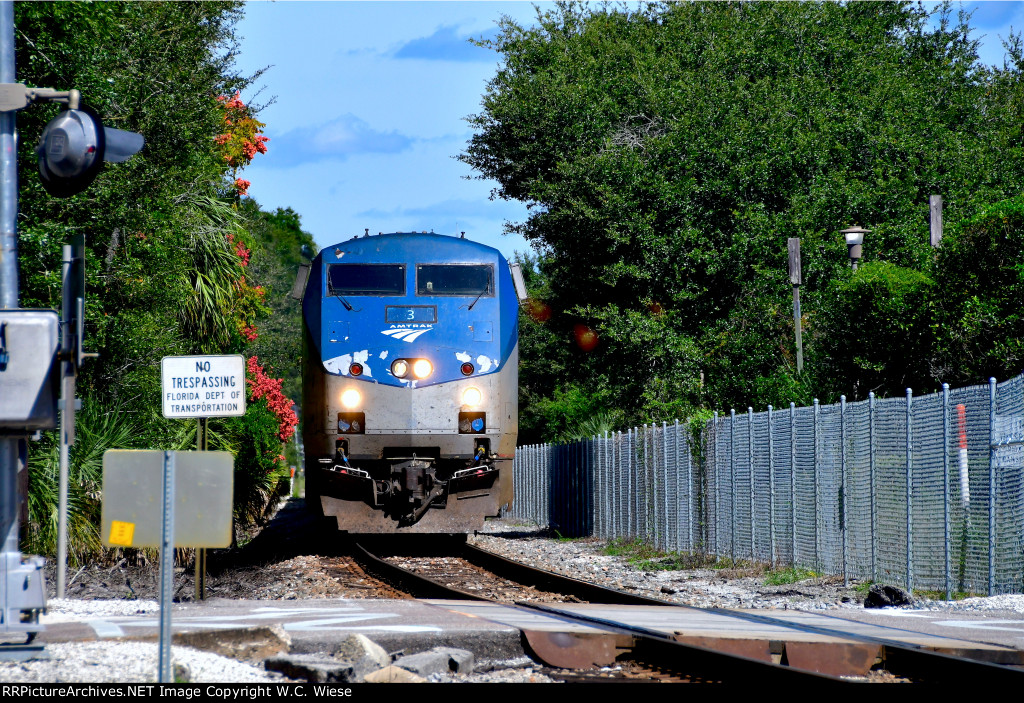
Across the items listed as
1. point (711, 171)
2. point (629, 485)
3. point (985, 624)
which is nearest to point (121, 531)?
point (985, 624)

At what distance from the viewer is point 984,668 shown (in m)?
6.83

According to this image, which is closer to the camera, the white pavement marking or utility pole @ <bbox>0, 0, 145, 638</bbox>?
utility pole @ <bbox>0, 0, 145, 638</bbox>

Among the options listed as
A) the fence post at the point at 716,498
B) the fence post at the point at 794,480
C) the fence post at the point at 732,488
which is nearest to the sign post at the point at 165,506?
the fence post at the point at 794,480

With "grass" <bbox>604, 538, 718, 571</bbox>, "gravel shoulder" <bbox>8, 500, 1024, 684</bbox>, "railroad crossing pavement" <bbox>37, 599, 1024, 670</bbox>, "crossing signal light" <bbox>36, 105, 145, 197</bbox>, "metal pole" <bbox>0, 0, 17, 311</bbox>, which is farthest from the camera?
"grass" <bbox>604, 538, 718, 571</bbox>

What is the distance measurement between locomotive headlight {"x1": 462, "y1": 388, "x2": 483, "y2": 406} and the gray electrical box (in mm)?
9335

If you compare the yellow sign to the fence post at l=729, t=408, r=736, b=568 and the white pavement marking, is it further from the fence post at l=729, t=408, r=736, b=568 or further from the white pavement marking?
the fence post at l=729, t=408, r=736, b=568

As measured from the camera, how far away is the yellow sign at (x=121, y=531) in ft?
19.4

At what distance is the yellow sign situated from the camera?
19.4ft

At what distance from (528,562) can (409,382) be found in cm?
489

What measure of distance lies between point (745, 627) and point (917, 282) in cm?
1157

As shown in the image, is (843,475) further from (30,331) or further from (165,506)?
(165,506)

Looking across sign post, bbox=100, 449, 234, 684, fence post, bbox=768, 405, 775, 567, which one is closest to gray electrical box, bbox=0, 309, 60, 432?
sign post, bbox=100, 449, 234, 684

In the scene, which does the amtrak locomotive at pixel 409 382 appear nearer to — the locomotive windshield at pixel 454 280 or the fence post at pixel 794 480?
the locomotive windshield at pixel 454 280

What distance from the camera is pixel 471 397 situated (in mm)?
16281
